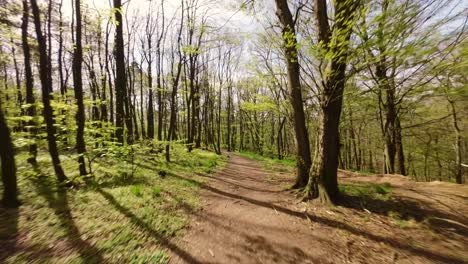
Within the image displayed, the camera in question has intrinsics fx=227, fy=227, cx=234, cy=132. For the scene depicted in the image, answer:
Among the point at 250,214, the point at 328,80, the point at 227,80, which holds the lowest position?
the point at 250,214

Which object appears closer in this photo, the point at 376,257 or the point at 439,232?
the point at 376,257

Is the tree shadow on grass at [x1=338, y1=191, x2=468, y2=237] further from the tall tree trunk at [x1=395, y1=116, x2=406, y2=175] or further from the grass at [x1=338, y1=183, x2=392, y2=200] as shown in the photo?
the tall tree trunk at [x1=395, y1=116, x2=406, y2=175]

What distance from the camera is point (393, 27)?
314cm

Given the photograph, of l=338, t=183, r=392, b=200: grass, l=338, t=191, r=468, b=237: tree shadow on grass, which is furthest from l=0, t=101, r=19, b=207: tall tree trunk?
l=338, t=183, r=392, b=200: grass

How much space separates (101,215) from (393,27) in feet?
19.7

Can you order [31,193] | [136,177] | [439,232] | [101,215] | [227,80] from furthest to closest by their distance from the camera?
[227,80] < [136,177] < [31,193] < [101,215] < [439,232]

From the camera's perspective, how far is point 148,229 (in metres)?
4.26

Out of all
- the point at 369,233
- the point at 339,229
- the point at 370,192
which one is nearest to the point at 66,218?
the point at 339,229

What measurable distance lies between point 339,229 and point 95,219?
15.6 ft

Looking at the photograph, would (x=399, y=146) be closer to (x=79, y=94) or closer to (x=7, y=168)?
(x=79, y=94)

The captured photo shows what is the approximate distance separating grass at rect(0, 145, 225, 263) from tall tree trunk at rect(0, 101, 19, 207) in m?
0.26

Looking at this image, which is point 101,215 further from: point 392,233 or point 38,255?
point 392,233

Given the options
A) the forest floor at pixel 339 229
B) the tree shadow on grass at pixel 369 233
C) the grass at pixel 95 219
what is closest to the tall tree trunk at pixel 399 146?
the forest floor at pixel 339 229

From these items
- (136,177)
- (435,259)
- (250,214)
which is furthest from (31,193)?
(435,259)
